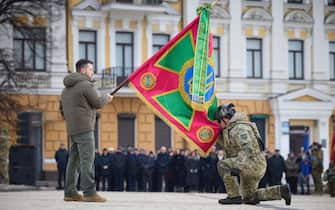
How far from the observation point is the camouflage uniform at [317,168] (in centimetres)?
2797

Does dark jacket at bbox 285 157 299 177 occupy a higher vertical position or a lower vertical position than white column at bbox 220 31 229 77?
lower

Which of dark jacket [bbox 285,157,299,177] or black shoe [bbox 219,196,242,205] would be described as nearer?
black shoe [bbox 219,196,242,205]

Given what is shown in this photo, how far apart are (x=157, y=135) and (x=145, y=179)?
8063mm

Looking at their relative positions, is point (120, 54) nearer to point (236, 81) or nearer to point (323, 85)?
point (236, 81)

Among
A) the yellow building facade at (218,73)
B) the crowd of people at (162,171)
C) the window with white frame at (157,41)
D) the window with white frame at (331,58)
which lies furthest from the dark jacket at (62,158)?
the window with white frame at (331,58)

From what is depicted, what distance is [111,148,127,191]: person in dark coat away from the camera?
2956cm

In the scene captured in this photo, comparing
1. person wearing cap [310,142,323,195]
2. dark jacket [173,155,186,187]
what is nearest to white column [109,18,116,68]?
dark jacket [173,155,186,187]

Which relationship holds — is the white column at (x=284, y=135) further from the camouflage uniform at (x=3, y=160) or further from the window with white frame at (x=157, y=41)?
the camouflage uniform at (x=3, y=160)

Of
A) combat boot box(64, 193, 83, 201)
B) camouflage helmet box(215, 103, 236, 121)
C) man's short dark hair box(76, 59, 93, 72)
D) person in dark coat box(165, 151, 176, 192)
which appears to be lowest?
person in dark coat box(165, 151, 176, 192)

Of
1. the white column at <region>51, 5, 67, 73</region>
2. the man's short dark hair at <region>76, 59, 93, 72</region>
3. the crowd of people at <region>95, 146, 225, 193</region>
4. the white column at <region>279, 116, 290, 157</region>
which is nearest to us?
the man's short dark hair at <region>76, 59, 93, 72</region>

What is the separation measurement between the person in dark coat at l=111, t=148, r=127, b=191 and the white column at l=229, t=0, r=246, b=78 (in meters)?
11.2

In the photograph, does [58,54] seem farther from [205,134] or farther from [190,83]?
[205,134]

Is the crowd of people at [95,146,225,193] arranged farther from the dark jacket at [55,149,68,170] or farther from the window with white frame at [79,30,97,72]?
the window with white frame at [79,30,97,72]

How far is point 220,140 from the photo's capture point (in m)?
13.2
